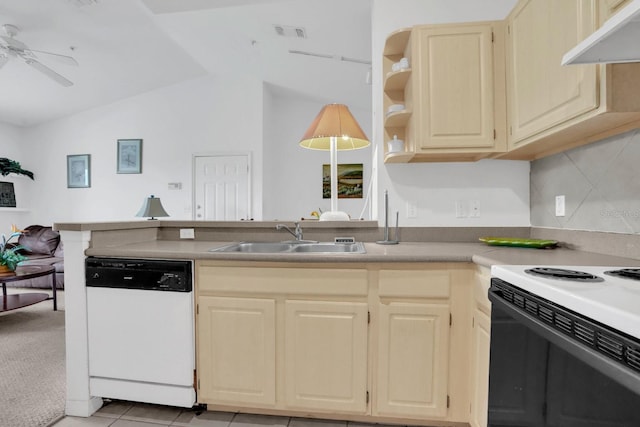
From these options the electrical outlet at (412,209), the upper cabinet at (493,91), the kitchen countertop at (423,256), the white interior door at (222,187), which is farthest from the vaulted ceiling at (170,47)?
the kitchen countertop at (423,256)

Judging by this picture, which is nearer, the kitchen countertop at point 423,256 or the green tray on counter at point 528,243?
the kitchen countertop at point 423,256

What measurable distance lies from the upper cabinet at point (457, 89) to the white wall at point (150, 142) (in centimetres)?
392

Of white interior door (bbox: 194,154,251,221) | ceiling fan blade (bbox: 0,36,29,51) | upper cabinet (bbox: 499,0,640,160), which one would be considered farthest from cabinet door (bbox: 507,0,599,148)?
ceiling fan blade (bbox: 0,36,29,51)

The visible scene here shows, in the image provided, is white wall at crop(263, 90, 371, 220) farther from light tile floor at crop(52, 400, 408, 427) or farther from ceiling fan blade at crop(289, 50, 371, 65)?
light tile floor at crop(52, 400, 408, 427)

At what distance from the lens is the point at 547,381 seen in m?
0.78

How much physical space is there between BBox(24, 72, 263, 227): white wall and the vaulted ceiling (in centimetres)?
23

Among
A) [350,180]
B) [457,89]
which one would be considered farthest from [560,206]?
[350,180]

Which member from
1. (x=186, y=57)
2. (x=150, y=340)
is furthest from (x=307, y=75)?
(x=150, y=340)

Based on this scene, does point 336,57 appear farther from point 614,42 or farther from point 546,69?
point 614,42

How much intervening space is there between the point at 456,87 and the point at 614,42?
2.88 feet

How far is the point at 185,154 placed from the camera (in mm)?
5578

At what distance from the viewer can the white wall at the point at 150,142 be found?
5465 mm

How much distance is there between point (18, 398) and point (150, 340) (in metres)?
0.96

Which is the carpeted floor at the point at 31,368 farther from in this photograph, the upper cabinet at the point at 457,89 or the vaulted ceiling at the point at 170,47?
the vaulted ceiling at the point at 170,47
